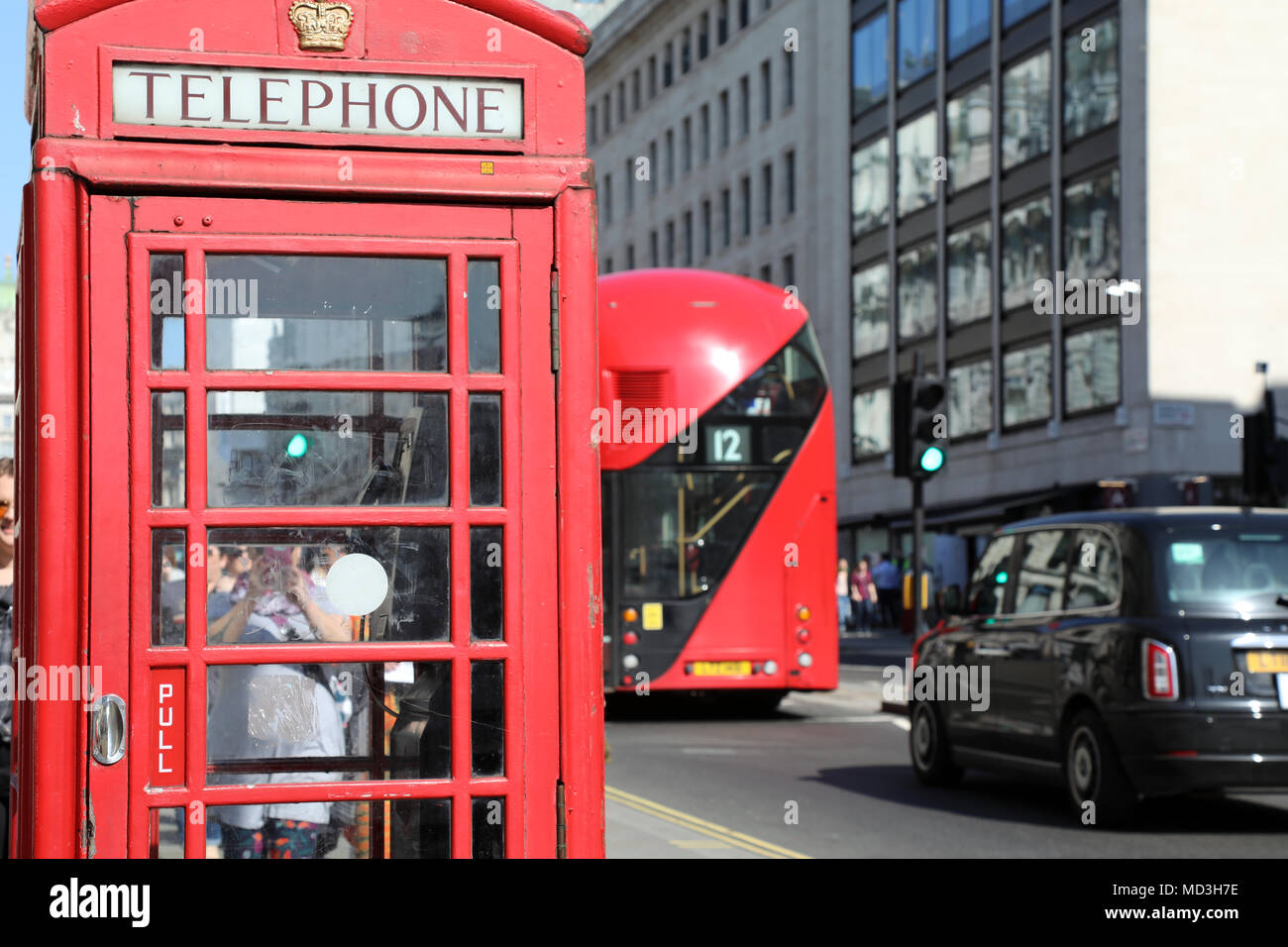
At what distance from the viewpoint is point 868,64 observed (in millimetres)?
53469

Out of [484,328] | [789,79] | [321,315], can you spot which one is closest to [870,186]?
[789,79]

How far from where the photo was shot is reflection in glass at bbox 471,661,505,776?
169 inches

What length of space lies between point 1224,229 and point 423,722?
3742cm

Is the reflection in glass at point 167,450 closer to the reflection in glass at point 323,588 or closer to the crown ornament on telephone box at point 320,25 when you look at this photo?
the reflection in glass at point 323,588

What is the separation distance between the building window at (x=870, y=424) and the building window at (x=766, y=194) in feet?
29.0

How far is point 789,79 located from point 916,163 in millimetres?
9915

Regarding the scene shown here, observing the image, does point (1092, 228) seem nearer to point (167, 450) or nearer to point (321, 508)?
point (321, 508)

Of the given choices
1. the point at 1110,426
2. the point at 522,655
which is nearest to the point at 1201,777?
the point at 522,655

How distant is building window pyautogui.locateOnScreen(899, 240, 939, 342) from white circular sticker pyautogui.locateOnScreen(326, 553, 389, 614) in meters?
45.2

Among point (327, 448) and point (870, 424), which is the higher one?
point (870, 424)

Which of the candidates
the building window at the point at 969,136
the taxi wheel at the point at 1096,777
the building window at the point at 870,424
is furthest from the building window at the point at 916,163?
the taxi wheel at the point at 1096,777

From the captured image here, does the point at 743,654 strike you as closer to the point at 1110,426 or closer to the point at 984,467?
the point at 1110,426

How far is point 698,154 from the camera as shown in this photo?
6606 cm

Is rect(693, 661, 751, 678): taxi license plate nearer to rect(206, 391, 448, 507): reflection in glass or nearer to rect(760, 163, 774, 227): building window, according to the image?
rect(206, 391, 448, 507): reflection in glass
